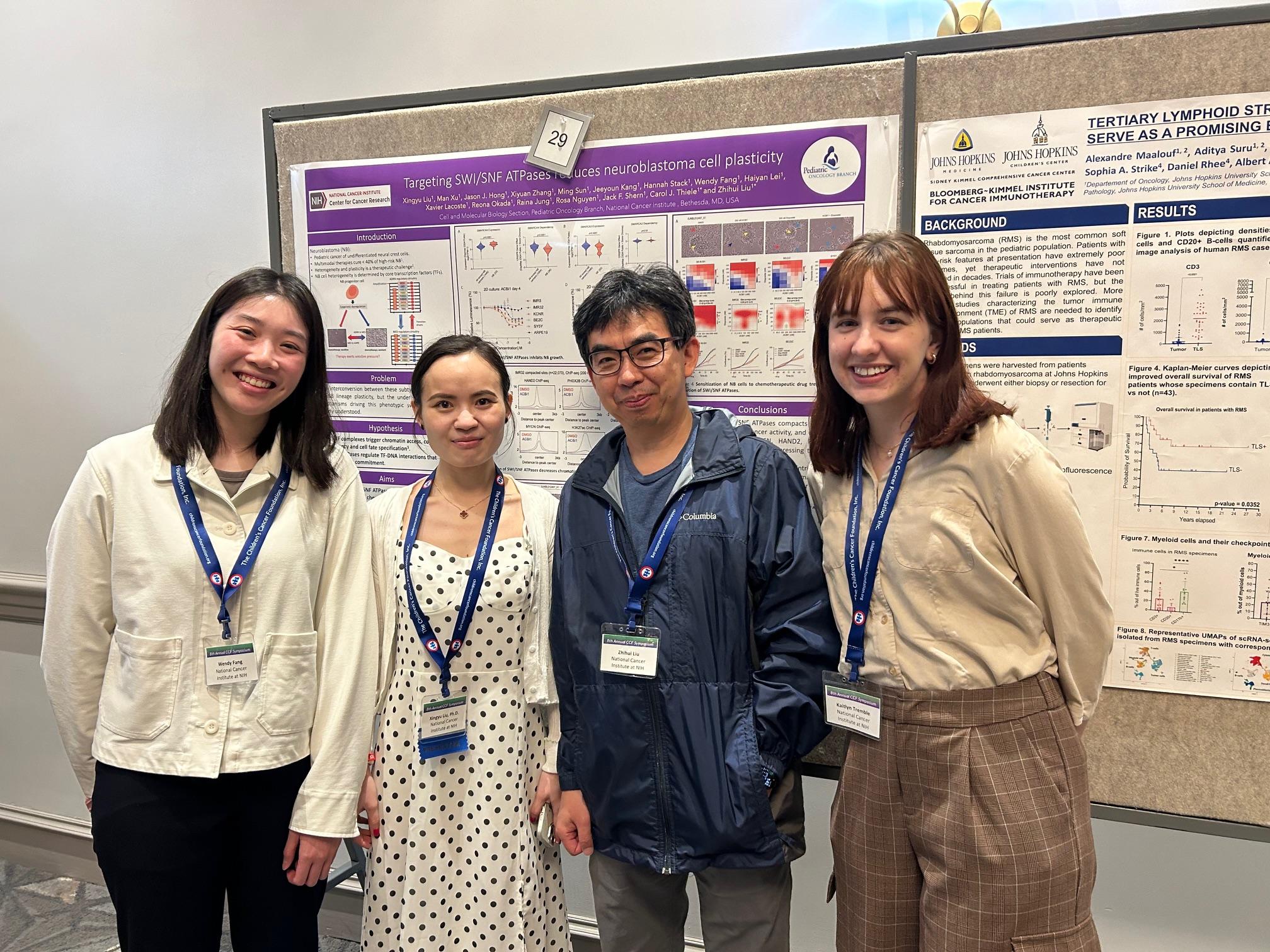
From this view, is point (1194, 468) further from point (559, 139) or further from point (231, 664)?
point (231, 664)

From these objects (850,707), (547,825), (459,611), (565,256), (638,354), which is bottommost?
(547,825)

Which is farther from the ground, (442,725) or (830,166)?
(830,166)

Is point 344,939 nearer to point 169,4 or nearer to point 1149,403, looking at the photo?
point 1149,403

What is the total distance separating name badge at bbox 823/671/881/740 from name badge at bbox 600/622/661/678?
1.02ft

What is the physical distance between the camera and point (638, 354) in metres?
1.62

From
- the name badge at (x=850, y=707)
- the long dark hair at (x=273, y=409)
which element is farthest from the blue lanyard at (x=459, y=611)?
the name badge at (x=850, y=707)

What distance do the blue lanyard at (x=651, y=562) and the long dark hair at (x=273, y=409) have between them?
2.07ft

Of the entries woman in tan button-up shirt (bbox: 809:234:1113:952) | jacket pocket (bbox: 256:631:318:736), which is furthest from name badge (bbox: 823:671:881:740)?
jacket pocket (bbox: 256:631:318:736)

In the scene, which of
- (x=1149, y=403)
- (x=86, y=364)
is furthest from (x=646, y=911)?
(x=86, y=364)

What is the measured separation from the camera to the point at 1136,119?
1626mm

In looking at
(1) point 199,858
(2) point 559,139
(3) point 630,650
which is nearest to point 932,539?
(3) point 630,650

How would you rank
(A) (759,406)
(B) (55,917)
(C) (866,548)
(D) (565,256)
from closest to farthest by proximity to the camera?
(C) (866,548), (A) (759,406), (D) (565,256), (B) (55,917)

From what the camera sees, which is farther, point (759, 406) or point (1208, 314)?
point (759, 406)

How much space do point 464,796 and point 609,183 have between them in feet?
4.55
